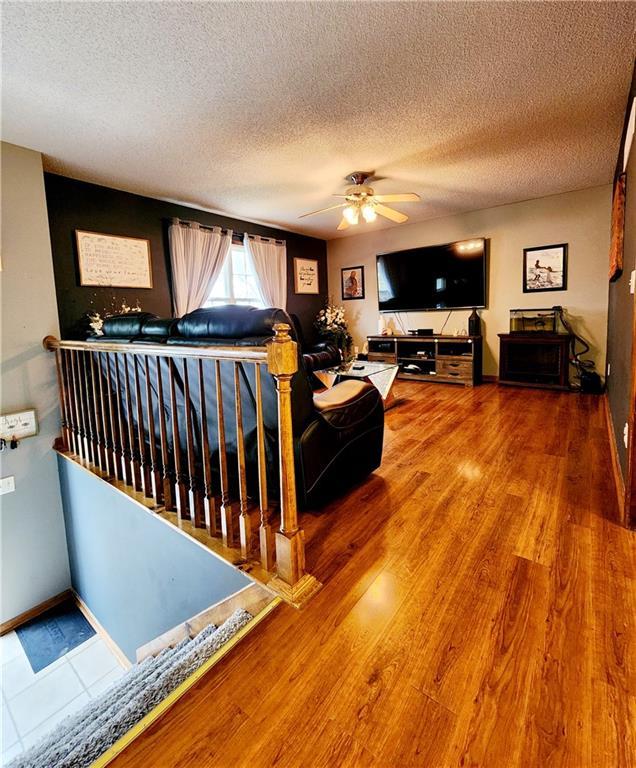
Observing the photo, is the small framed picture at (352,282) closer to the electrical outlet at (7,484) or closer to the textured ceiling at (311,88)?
the textured ceiling at (311,88)

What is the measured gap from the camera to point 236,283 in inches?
215

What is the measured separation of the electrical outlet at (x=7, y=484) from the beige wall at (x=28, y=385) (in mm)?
29

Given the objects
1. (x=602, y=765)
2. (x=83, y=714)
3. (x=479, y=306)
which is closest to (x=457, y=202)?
(x=479, y=306)

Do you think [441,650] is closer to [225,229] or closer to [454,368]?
[454,368]

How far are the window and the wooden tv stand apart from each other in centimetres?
201

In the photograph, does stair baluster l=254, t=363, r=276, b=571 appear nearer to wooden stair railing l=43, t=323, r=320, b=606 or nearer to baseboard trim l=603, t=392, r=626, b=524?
wooden stair railing l=43, t=323, r=320, b=606

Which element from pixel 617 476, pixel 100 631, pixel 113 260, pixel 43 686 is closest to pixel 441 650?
pixel 617 476

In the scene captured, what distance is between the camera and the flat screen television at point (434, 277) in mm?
5391

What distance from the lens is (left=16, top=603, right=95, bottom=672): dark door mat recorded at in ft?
8.53

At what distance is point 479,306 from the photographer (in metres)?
5.45

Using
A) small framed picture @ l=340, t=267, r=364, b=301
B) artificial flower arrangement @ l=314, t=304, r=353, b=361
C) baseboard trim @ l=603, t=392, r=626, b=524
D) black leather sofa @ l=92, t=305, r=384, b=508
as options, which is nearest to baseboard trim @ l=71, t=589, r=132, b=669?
black leather sofa @ l=92, t=305, r=384, b=508

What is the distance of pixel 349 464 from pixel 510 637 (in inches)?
43.6

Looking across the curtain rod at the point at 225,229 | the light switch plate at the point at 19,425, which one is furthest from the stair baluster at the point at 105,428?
the curtain rod at the point at 225,229

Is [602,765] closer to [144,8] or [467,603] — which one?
[467,603]
